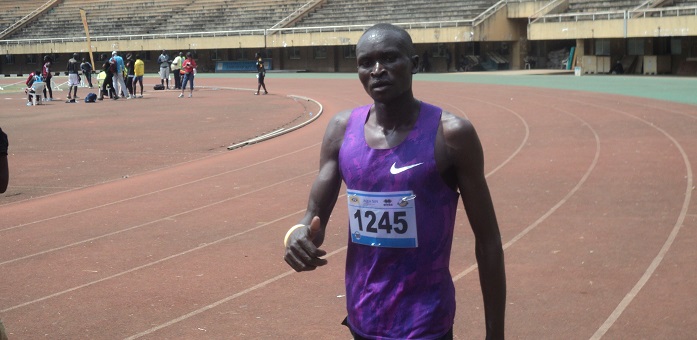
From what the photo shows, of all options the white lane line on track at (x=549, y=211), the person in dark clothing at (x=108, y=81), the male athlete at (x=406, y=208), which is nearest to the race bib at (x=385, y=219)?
the male athlete at (x=406, y=208)

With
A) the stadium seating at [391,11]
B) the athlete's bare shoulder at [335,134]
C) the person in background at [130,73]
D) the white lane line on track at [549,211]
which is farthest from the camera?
the stadium seating at [391,11]

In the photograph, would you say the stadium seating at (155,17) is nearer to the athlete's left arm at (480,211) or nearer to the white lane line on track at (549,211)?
the white lane line on track at (549,211)

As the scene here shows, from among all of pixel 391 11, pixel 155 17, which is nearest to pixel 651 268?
pixel 391 11

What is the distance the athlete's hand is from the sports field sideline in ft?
10.7

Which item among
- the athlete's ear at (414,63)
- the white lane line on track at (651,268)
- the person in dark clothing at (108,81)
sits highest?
the athlete's ear at (414,63)

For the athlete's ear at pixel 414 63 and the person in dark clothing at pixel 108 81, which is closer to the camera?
the athlete's ear at pixel 414 63

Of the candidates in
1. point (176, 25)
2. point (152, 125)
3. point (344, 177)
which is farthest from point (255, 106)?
point (176, 25)

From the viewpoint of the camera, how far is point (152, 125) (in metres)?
22.1

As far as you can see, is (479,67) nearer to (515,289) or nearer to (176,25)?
(176,25)

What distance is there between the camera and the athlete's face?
2.84 meters

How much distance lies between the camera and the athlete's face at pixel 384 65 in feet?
9.33

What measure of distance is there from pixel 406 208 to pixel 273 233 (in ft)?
21.1

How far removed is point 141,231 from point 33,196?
11.7ft

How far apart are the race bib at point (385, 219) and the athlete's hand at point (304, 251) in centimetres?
22
